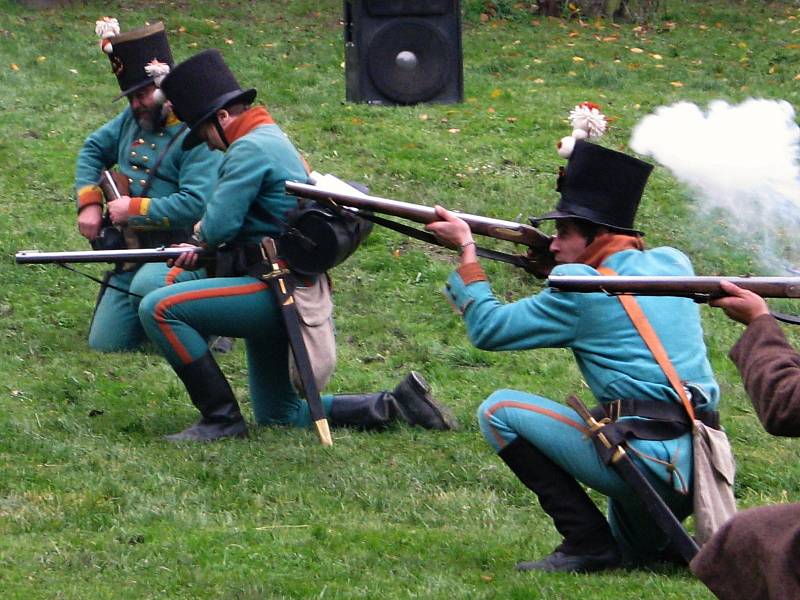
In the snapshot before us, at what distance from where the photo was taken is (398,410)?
780 cm

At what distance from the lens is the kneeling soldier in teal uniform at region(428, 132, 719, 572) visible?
5.27 metres

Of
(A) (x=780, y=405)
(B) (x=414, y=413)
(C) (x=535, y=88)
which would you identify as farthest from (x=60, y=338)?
(C) (x=535, y=88)

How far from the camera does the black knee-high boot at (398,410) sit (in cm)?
778

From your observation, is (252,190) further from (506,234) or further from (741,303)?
(741,303)

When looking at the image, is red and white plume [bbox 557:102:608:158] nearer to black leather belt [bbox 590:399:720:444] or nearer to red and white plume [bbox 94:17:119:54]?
black leather belt [bbox 590:399:720:444]

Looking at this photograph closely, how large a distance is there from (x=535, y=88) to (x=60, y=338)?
7.53m

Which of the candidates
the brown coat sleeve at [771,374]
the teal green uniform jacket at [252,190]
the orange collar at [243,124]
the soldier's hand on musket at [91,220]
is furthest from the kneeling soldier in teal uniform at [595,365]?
the soldier's hand on musket at [91,220]

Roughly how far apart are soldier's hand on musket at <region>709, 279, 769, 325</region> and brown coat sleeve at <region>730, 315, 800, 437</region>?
0.10 feet

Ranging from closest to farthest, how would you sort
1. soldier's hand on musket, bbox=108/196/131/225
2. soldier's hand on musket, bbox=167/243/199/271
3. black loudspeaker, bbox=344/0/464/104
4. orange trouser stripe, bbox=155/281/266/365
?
orange trouser stripe, bbox=155/281/266/365
soldier's hand on musket, bbox=167/243/199/271
soldier's hand on musket, bbox=108/196/131/225
black loudspeaker, bbox=344/0/464/104

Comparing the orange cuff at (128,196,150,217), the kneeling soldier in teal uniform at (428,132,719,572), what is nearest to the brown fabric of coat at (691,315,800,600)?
the kneeling soldier in teal uniform at (428,132,719,572)

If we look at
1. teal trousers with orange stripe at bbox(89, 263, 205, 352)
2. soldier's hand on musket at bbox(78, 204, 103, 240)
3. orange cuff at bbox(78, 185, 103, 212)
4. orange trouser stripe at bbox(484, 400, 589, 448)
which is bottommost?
teal trousers with orange stripe at bbox(89, 263, 205, 352)

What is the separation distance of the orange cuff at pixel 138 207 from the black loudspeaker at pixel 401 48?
5.96 m

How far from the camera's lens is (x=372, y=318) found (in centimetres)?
1019

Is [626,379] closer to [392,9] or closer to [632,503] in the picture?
[632,503]
